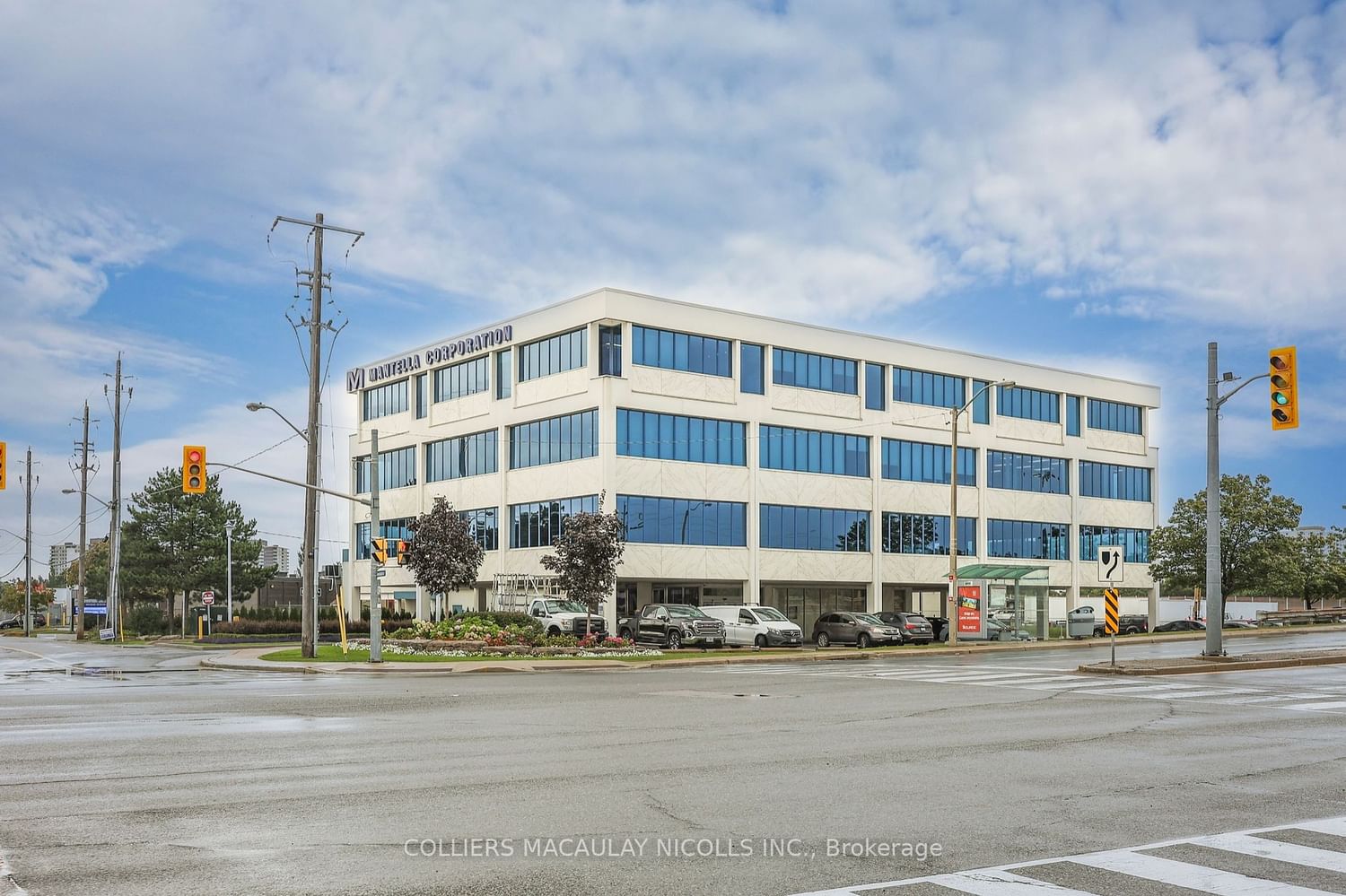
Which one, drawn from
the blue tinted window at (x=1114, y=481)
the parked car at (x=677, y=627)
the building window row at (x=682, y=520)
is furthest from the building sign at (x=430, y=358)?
the blue tinted window at (x=1114, y=481)

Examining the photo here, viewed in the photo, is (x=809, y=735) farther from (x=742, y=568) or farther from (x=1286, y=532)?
(x=1286, y=532)

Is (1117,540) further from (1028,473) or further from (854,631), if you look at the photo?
(854,631)

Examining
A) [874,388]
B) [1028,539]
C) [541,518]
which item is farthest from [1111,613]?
[1028,539]

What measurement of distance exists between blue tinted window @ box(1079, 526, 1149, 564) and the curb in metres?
39.9

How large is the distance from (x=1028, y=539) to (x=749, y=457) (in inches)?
833

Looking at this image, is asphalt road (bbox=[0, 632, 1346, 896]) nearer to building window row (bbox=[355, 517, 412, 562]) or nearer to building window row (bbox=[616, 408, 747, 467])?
building window row (bbox=[616, 408, 747, 467])

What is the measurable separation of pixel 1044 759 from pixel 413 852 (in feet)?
24.8

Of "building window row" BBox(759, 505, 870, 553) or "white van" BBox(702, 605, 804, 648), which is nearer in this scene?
"white van" BBox(702, 605, 804, 648)

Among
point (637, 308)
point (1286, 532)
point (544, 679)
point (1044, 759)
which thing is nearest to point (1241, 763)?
point (1044, 759)

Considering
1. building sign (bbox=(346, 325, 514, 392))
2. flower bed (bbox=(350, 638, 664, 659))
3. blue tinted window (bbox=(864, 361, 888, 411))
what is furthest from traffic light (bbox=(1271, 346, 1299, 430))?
building sign (bbox=(346, 325, 514, 392))

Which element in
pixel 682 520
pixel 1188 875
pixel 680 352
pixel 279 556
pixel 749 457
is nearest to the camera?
pixel 1188 875

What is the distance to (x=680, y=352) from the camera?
181ft

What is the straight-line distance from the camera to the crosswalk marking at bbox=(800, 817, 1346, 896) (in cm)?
720

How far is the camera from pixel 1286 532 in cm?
6938
